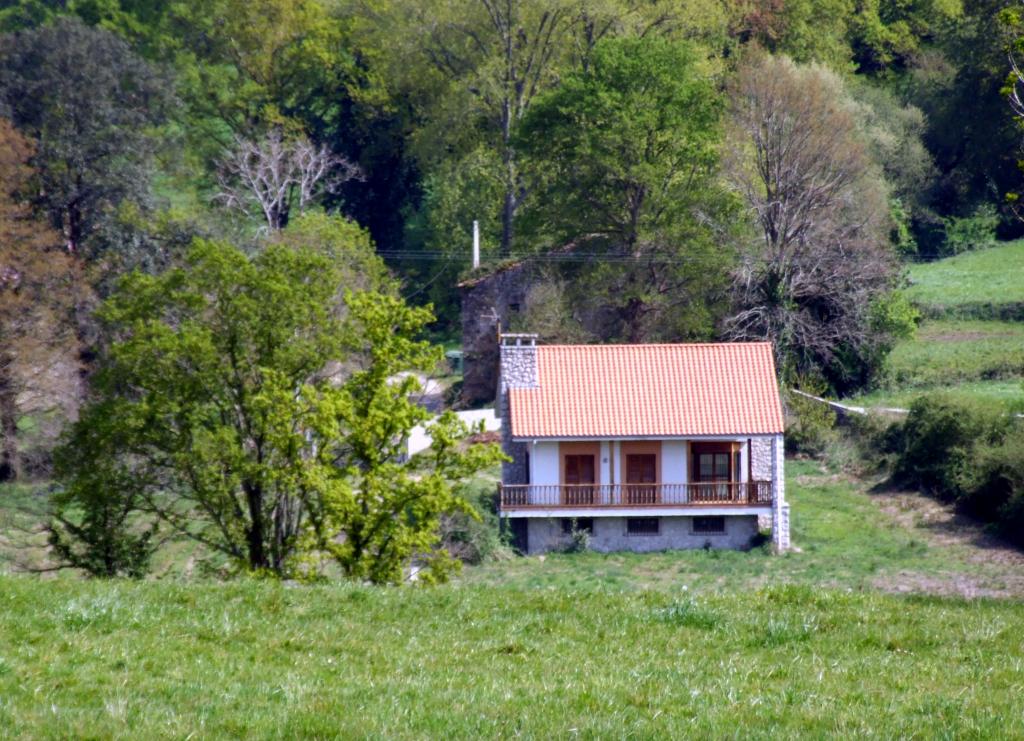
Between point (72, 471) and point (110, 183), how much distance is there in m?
27.1

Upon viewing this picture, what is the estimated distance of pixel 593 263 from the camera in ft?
181

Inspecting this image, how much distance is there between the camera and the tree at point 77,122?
5428 cm

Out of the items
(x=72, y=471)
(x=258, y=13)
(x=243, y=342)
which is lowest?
(x=72, y=471)

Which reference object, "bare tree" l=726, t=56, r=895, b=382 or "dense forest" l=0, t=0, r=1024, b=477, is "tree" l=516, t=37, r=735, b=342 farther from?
"bare tree" l=726, t=56, r=895, b=382

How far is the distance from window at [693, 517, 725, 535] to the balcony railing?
0.59m

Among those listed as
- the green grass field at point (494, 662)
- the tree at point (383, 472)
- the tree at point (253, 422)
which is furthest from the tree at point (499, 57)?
the green grass field at point (494, 662)

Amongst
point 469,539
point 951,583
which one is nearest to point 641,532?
point 469,539

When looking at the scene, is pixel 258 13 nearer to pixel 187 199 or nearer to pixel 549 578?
pixel 187 199

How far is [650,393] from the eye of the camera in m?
42.2

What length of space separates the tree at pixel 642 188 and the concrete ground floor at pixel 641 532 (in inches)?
489

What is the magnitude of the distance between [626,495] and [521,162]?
2349 cm

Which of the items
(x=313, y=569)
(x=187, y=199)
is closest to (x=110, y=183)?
(x=187, y=199)

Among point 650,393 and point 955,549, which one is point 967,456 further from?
point 650,393

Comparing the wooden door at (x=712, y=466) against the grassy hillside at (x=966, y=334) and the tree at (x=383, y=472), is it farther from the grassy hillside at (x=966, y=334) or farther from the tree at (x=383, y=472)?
the tree at (x=383, y=472)
